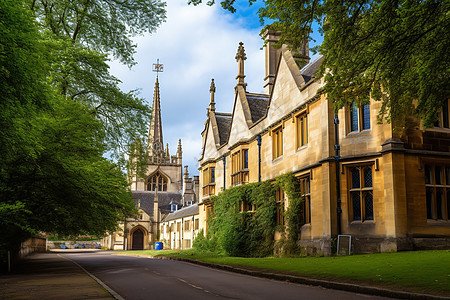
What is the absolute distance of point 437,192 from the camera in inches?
670

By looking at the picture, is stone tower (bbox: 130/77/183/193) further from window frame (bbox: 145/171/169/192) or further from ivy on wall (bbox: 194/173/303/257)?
ivy on wall (bbox: 194/173/303/257)

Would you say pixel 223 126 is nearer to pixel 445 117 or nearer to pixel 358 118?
pixel 358 118

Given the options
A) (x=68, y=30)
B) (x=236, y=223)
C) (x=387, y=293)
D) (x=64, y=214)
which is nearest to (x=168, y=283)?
(x=387, y=293)

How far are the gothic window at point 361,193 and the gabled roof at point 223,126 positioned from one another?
18.8m

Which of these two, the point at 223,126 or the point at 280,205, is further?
the point at 223,126

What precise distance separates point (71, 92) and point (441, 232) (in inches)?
737

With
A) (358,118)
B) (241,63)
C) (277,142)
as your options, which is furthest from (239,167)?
(358,118)

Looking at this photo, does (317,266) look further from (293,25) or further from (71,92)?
(71,92)

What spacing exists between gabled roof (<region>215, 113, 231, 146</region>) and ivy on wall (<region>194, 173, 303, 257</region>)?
23.6 feet

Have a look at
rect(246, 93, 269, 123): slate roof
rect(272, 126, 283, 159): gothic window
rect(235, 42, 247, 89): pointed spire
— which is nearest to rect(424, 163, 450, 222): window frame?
rect(272, 126, 283, 159): gothic window

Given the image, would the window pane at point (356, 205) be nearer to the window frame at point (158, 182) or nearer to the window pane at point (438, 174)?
the window pane at point (438, 174)

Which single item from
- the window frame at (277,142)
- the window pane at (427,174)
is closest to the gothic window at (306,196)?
the window frame at (277,142)

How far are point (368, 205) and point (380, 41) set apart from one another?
8.86m

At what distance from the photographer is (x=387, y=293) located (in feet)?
28.6
